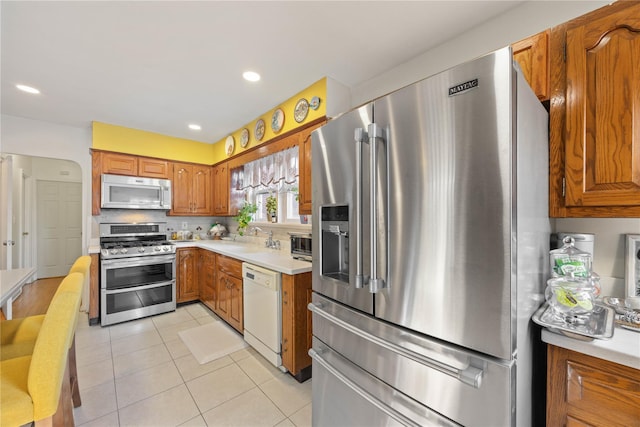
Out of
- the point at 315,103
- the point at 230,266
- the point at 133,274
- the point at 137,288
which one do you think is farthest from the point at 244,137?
the point at 137,288

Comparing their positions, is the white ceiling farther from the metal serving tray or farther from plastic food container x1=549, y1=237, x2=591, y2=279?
the metal serving tray

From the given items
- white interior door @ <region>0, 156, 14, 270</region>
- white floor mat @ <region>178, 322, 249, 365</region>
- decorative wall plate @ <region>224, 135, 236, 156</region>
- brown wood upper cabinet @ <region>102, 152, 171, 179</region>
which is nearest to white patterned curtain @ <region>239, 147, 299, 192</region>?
decorative wall plate @ <region>224, 135, 236, 156</region>

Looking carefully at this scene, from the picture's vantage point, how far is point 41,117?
10.8ft

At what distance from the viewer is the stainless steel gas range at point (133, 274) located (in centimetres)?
314

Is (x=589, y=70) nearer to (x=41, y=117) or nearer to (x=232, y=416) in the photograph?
(x=232, y=416)

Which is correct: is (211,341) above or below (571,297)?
below

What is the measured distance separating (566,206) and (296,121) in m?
2.19

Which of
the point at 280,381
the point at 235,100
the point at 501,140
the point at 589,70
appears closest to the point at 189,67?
the point at 235,100

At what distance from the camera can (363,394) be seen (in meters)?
1.21

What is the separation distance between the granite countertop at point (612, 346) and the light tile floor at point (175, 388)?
1.51 metres

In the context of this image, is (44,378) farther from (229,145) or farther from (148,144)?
(148,144)

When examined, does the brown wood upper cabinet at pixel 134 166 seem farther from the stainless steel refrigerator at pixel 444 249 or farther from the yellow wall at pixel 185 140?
the stainless steel refrigerator at pixel 444 249

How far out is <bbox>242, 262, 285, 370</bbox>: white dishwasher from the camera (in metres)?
2.16

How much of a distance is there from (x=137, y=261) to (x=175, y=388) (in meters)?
1.93
